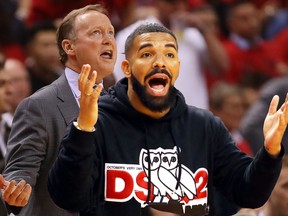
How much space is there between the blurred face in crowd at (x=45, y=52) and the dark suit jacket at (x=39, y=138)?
11.4 feet

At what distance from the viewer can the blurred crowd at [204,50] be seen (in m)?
7.88

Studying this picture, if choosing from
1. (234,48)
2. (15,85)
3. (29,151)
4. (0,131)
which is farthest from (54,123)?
(234,48)

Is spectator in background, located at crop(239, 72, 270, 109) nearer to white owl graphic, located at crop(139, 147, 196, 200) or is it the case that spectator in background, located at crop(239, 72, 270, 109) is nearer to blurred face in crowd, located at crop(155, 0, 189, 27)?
blurred face in crowd, located at crop(155, 0, 189, 27)

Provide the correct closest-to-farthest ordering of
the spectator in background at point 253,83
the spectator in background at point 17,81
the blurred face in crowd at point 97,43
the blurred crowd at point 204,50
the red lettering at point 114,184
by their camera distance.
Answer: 1. the red lettering at point 114,184
2. the blurred face in crowd at point 97,43
3. the spectator in background at point 17,81
4. the blurred crowd at point 204,50
5. the spectator in background at point 253,83

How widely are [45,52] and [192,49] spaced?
1.22 m

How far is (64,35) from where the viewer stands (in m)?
4.99

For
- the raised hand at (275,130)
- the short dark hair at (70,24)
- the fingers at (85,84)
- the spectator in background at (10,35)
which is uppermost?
the spectator in background at (10,35)

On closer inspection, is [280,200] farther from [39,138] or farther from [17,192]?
[17,192]

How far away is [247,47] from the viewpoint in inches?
375

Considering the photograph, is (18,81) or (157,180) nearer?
(157,180)

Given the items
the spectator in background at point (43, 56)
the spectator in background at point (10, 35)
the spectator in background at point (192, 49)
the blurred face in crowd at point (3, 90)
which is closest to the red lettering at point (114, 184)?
the blurred face in crowd at point (3, 90)

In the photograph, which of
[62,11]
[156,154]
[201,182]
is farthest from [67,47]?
[62,11]

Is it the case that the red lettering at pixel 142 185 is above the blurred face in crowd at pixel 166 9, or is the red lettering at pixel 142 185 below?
below

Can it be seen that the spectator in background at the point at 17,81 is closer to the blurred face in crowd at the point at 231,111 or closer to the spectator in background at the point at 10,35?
the spectator in background at the point at 10,35
